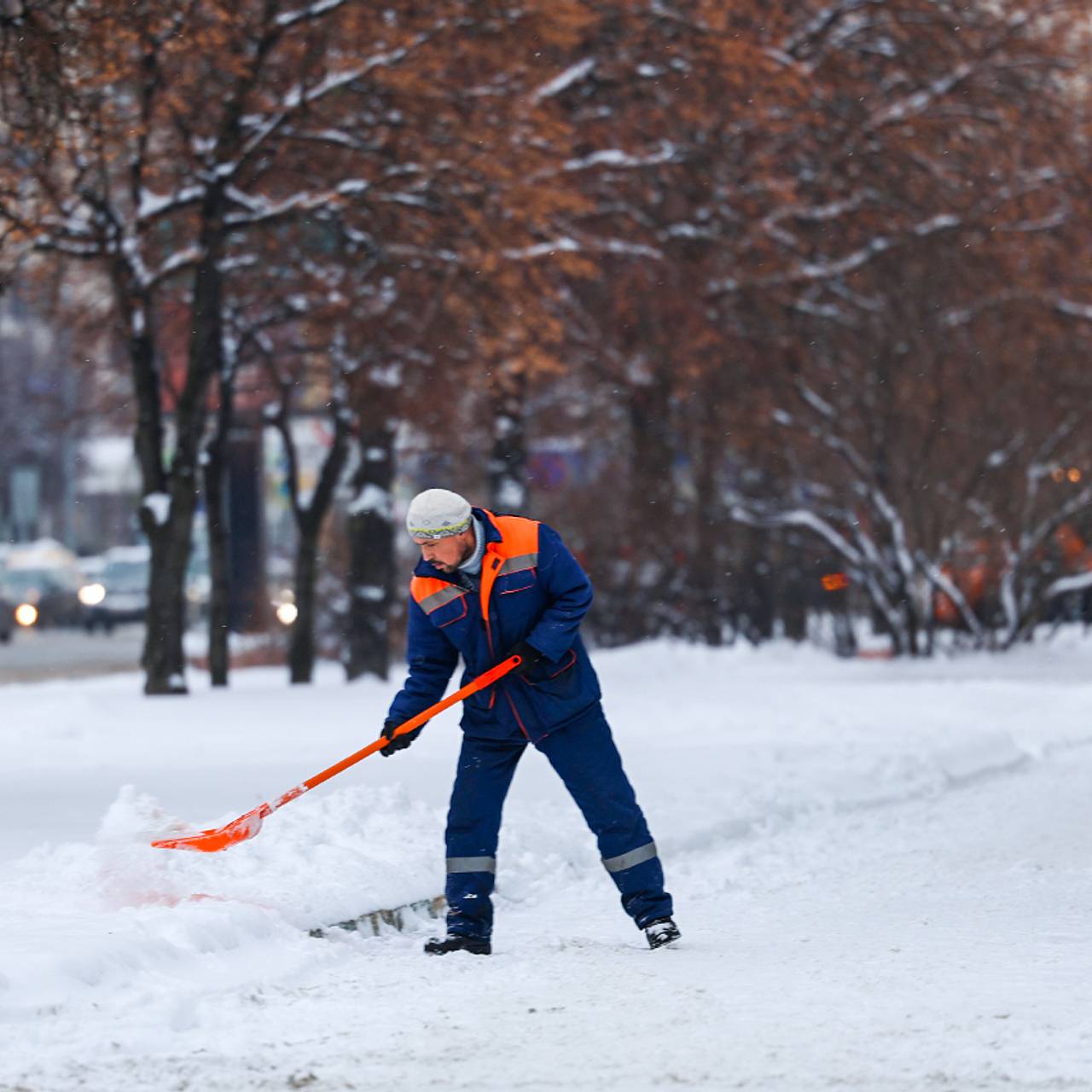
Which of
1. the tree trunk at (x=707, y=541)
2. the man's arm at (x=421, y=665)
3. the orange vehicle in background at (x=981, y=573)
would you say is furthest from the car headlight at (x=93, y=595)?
the man's arm at (x=421, y=665)

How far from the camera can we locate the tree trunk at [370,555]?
22609 millimetres

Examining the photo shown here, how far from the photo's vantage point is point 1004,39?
23.6 m

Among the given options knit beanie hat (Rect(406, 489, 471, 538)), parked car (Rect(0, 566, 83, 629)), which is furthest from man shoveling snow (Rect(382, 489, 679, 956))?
parked car (Rect(0, 566, 83, 629))

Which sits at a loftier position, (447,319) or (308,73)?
(308,73)

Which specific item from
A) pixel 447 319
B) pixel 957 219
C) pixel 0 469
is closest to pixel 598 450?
pixel 957 219

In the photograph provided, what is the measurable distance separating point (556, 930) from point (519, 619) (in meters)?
1.39

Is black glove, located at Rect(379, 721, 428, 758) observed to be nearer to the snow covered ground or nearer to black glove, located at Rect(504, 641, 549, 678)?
black glove, located at Rect(504, 641, 549, 678)

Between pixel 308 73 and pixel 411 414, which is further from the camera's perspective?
pixel 411 414

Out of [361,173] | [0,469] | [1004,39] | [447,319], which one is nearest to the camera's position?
[361,173]

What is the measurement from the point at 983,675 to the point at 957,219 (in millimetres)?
4960

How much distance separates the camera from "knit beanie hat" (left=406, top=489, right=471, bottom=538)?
24.4 ft

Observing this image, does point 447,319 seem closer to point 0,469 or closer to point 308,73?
point 308,73

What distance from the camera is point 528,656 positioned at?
758 cm

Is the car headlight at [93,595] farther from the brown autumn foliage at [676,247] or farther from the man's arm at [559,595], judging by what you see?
the man's arm at [559,595]
